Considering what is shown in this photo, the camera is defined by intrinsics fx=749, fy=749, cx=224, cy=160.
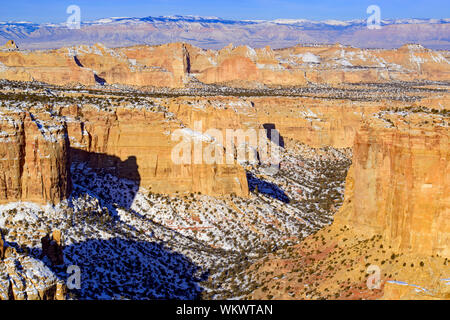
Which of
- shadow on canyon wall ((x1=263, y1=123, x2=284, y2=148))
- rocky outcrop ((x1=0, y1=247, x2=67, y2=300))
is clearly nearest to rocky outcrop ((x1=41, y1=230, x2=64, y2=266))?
rocky outcrop ((x1=0, y1=247, x2=67, y2=300))

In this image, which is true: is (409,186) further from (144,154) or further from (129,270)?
(144,154)

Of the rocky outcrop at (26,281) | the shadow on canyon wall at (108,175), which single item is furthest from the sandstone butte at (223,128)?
the rocky outcrop at (26,281)

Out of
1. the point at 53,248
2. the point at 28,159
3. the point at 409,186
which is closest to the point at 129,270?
the point at 53,248

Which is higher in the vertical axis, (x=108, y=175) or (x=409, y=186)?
(x=409, y=186)

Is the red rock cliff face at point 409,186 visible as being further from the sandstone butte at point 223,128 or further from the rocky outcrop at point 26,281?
the rocky outcrop at point 26,281

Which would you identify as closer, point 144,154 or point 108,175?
point 108,175
